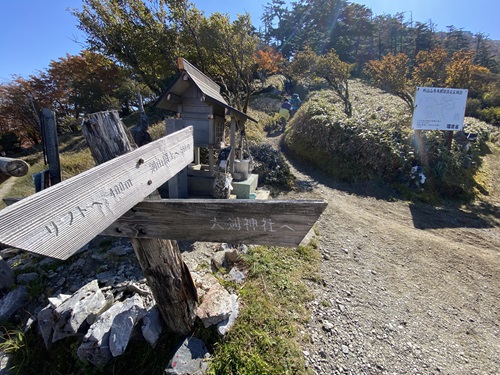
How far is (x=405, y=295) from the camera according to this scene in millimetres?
4094

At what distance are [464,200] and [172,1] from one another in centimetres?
1626

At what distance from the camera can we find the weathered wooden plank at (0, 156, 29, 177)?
1.78m

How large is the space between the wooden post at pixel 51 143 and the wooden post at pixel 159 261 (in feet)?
5.22

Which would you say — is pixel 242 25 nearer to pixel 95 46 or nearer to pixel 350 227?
pixel 95 46

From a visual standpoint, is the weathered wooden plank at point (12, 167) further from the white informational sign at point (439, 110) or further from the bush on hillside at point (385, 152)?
the white informational sign at point (439, 110)

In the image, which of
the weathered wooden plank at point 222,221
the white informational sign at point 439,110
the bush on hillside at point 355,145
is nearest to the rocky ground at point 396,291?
the weathered wooden plank at point 222,221

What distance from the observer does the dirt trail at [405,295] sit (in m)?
3.02

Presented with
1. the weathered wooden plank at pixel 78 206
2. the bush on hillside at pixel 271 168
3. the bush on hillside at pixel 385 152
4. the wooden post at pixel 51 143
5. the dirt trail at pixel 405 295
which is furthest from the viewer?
the bush on hillside at pixel 385 152

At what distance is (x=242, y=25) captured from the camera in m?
11.3

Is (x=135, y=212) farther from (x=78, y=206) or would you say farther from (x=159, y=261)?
(x=159, y=261)

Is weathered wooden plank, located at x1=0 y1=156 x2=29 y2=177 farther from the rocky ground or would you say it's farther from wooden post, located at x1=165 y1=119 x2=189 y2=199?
wooden post, located at x1=165 y1=119 x2=189 y2=199

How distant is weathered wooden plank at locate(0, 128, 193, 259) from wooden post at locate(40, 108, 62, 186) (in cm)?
200

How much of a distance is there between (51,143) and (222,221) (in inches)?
104

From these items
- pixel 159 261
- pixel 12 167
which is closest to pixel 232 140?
pixel 159 261
